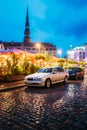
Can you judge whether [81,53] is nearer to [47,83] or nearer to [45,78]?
[47,83]

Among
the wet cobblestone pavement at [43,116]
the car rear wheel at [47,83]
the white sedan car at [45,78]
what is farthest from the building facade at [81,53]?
the wet cobblestone pavement at [43,116]

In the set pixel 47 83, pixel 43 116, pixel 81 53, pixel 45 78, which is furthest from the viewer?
pixel 81 53

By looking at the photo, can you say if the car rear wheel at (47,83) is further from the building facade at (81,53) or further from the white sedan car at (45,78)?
the building facade at (81,53)

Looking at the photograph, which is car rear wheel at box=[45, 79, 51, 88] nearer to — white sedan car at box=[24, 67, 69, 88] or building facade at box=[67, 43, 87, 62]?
white sedan car at box=[24, 67, 69, 88]

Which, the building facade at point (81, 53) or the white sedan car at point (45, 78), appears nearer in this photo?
the white sedan car at point (45, 78)

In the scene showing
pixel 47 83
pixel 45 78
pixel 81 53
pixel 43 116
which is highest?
pixel 81 53

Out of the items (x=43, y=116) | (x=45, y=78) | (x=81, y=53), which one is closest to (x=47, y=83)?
(x=45, y=78)

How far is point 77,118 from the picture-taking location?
7.28 m

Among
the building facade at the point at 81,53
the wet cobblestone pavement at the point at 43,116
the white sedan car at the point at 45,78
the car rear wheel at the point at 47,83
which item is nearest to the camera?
the wet cobblestone pavement at the point at 43,116

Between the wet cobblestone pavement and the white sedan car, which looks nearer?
the wet cobblestone pavement

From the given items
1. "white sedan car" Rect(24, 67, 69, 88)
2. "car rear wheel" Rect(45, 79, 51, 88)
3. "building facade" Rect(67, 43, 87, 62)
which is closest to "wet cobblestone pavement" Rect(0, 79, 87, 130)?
"white sedan car" Rect(24, 67, 69, 88)

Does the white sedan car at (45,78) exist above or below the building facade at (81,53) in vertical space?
below

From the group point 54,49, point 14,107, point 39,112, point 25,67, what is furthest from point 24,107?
point 54,49

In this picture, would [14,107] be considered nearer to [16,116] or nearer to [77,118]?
[16,116]
